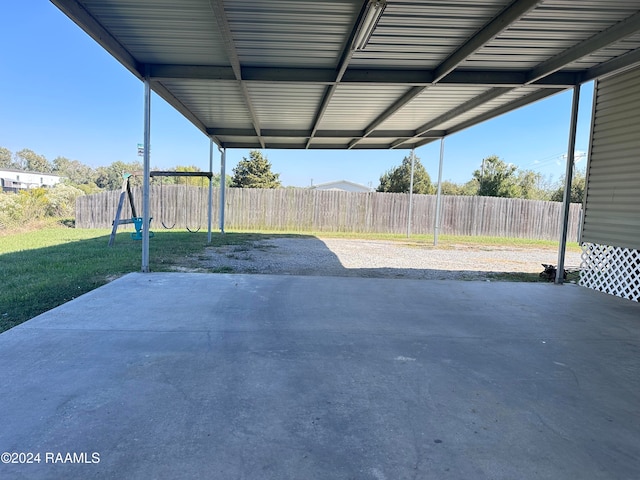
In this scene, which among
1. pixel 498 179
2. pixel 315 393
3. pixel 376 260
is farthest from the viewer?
pixel 498 179

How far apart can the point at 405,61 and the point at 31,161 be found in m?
74.4

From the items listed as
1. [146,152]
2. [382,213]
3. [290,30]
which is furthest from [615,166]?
[382,213]

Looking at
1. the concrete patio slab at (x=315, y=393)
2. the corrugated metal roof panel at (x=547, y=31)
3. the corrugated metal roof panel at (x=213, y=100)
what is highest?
the corrugated metal roof panel at (x=547, y=31)

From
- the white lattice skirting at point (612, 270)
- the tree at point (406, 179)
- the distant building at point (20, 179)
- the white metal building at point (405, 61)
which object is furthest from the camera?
the distant building at point (20, 179)

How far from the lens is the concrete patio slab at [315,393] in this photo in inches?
71.6

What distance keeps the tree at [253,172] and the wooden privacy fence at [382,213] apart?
1567 cm

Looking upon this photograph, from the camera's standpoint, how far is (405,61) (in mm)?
5648

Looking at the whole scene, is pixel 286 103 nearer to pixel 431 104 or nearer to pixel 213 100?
pixel 213 100

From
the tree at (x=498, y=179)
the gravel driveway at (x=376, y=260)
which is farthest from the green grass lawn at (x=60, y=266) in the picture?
the tree at (x=498, y=179)

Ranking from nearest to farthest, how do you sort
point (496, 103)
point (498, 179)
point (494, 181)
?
point (496, 103)
point (498, 179)
point (494, 181)

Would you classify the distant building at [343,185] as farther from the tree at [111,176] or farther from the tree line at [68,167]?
the tree at [111,176]

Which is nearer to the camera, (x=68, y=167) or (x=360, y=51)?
(x=360, y=51)

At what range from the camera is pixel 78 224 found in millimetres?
15766

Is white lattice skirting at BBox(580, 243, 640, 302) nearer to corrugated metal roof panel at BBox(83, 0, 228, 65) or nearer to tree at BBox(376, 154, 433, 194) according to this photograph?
corrugated metal roof panel at BBox(83, 0, 228, 65)
